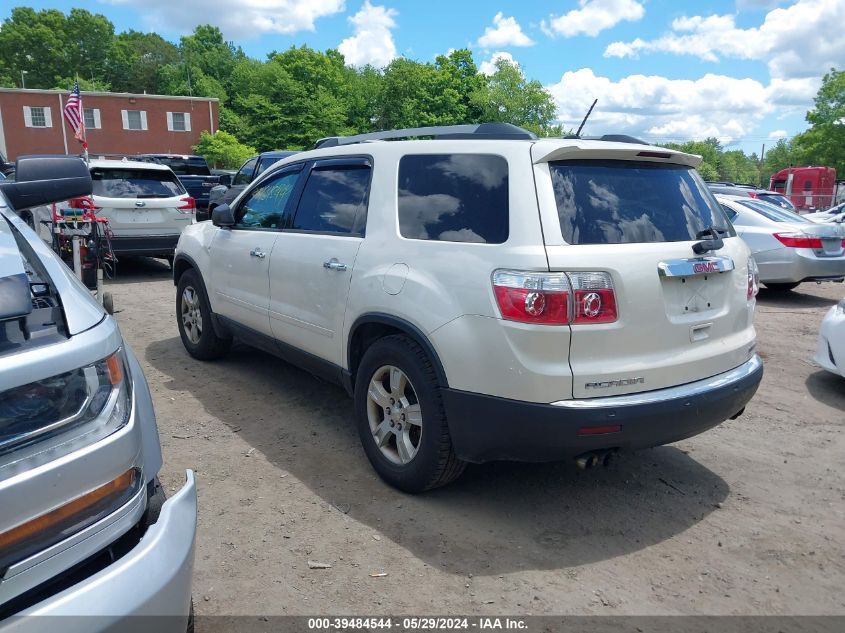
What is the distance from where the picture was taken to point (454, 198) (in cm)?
337

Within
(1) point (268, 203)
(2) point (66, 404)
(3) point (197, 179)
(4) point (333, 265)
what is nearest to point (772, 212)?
(1) point (268, 203)

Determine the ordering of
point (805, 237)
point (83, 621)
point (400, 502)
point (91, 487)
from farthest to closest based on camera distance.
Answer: point (805, 237) < point (400, 502) < point (91, 487) < point (83, 621)

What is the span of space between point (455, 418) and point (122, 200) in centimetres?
861

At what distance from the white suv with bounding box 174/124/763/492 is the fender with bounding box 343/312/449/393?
10 mm

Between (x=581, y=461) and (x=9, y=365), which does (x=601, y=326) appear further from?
(x=9, y=365)

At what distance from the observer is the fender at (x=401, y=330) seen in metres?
3.13

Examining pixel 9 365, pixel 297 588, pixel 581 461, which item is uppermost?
pixel 9 365

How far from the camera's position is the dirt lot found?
8.98ft

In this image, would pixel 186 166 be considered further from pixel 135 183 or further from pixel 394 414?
pixel 394 414

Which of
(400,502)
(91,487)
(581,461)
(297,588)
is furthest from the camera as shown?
(400,502)

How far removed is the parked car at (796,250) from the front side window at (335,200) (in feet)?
25.1

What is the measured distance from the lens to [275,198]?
4832 mm

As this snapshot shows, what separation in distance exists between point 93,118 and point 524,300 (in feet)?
175

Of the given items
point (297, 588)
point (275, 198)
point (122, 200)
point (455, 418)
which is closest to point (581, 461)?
point (455, 418)
